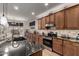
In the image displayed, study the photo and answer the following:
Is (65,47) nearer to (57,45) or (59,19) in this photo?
(57,45)

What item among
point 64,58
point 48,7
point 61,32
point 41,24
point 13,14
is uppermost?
point 48,7

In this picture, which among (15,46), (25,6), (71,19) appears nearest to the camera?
(15,46)

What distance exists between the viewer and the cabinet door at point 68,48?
2258mm

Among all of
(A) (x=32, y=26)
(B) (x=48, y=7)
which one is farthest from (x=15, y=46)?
(B) (x=48, y=7)

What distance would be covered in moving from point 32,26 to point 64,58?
893 millimetres

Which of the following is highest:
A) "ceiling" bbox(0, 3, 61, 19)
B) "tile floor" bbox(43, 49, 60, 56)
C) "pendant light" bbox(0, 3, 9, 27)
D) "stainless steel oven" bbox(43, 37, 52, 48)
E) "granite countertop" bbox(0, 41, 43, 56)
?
"ceiling" bbox(0, 3, 61, 19)

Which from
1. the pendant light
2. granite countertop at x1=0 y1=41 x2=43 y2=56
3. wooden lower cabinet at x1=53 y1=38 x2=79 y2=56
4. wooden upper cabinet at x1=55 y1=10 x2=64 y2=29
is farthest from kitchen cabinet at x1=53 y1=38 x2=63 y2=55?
the pendant light

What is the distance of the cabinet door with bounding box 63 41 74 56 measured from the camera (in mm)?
2258

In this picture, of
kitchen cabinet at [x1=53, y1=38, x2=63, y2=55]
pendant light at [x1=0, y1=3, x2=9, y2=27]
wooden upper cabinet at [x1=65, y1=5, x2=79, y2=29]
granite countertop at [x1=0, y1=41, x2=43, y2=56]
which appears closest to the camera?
granite countertop at [x1=0, y1=41, x2=43, y2=56]

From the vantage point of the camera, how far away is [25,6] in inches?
87.3

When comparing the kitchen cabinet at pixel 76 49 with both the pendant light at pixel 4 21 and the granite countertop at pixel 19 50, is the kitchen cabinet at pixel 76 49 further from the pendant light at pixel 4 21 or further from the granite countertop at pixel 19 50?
the pendant light at pixel 4 21

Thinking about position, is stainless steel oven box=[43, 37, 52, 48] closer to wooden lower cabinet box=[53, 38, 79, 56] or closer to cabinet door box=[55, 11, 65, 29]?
wooden lower cabinet box=[53, 38, 79, 56]

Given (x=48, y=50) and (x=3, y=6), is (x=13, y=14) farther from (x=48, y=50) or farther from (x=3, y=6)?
(x=48, y=50)

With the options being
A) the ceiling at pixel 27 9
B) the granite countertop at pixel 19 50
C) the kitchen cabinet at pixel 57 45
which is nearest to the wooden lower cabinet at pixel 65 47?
the kitchen cabinet at pixel 57 45
